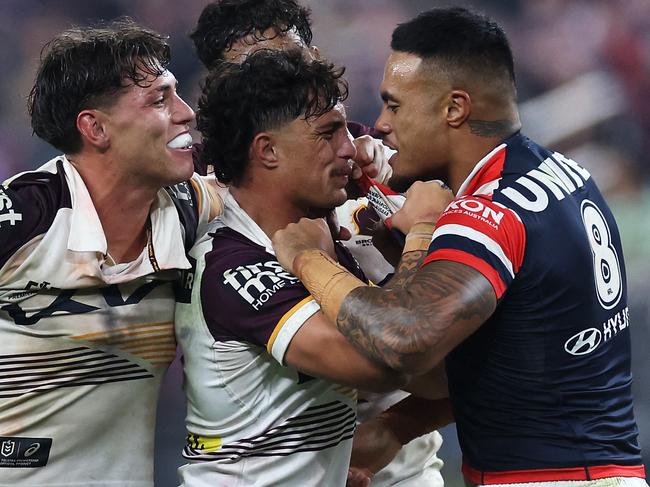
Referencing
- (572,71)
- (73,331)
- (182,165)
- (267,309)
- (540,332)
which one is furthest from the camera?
(572,71)

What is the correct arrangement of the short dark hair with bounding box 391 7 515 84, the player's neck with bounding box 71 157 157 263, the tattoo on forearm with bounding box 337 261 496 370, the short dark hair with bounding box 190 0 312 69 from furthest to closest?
the short dark hair with bounding box 190 0 312 69
the player's neck with bounding box 71 157 157 263
the short dark hair with bounding box 391 7 515 84
the tattoo on forearm with bounding box 337 261 496 370

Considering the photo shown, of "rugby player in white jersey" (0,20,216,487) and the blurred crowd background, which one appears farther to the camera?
the blurred crowd background

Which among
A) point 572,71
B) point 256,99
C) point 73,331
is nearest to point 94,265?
point 73,331

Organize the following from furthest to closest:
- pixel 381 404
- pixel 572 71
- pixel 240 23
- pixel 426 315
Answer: pixel 572 71, pixel 240 23, pixel 381 404, pixel 426 315

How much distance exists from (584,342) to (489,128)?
0.62 meters

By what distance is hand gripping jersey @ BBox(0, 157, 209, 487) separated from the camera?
9.23 feet

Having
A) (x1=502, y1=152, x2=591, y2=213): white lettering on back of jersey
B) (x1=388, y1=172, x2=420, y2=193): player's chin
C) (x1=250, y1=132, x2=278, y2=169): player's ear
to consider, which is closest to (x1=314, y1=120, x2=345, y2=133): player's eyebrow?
(x1=250, y1=132, x2=278, y2=169): player's ear

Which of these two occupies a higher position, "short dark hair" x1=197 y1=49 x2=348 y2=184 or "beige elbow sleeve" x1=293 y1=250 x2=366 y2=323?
"short dark hair" x1=197 y1=49 x2=348 y2=184

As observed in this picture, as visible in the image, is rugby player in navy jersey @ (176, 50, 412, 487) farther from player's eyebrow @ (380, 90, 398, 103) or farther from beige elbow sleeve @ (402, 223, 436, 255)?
beige elbow sleeve @ (402, 223, 436, 255)

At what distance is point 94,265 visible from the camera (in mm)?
2818

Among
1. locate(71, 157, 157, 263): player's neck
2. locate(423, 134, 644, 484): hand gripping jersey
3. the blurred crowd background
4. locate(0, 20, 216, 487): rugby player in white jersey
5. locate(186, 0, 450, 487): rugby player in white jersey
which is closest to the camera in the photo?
locate(423, 134, 644, 484): hand gripping jersey

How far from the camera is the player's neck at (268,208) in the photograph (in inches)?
114

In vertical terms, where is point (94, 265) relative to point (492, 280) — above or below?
below

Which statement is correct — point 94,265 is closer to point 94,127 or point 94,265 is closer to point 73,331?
point 73,331
